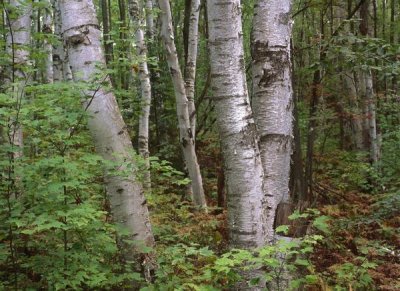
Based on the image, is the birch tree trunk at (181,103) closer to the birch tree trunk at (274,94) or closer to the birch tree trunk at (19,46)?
the birch tree trunk at (19,46)

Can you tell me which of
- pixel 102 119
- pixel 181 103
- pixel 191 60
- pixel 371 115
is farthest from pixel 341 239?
pixel 371 115

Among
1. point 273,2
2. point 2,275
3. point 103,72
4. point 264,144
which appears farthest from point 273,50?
point 2,275

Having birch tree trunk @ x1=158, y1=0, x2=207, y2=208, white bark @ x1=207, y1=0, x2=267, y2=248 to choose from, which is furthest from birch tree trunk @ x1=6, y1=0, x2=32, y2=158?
birch tree trunk @ x1=158, y1=0, x2=207, y2=208

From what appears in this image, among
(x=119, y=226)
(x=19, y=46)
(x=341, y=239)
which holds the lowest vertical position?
(x=341, y=239)

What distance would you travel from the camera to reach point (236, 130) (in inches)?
131

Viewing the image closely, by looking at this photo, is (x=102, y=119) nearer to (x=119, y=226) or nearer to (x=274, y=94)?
(x=119, y=226)

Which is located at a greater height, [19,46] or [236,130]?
[19,46]

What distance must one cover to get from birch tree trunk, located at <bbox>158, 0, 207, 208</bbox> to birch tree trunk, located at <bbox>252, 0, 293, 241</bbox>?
4583mm

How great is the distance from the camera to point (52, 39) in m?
4.56

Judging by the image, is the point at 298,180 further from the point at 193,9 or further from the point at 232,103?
the point at 193,9

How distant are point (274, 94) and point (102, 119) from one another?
1.65m

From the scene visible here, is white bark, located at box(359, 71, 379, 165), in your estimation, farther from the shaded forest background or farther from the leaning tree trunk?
the leaning tree trunk

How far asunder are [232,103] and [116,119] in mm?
1324

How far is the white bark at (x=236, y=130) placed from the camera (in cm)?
332
